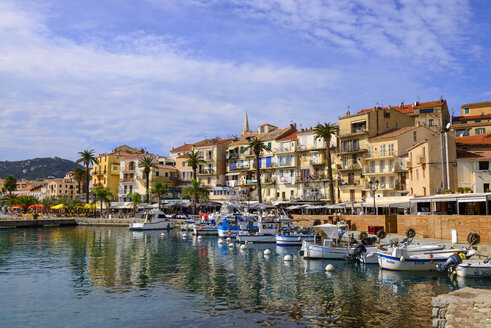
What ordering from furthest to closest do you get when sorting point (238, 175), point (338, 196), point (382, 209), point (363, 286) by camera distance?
point (238, 175), point (338, 196), point (382, 209), point (363, 286)

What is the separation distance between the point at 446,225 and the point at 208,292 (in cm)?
2228

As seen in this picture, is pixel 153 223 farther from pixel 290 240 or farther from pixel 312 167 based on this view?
pixel 290 240

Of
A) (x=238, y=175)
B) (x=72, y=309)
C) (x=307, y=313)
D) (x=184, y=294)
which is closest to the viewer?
(x=307, y=313)

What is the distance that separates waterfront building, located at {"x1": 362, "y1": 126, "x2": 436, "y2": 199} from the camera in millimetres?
61031

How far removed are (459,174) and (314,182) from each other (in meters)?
31.1

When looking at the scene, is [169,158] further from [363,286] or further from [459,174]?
[363,286]

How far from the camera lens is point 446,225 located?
3469 cm

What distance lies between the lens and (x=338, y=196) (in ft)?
237

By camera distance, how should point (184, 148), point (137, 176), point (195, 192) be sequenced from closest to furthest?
point (195, 192), point (137, 176), point (184, 148)

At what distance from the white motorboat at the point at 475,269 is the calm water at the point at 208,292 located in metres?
0.76

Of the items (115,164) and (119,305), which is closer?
(119,305)

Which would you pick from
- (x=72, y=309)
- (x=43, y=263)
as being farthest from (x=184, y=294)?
(x=43, y=263)

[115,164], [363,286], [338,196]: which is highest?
[115,164]

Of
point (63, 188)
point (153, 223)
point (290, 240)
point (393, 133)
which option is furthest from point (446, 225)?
point (63, 188)
